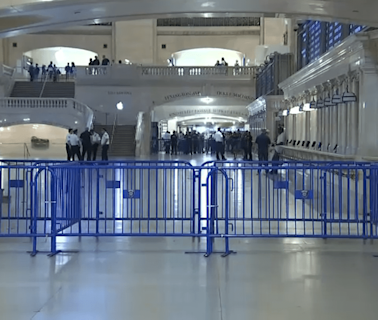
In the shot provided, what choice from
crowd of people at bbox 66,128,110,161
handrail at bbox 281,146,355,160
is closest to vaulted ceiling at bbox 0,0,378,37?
handrail at bbox 281,146,355,160

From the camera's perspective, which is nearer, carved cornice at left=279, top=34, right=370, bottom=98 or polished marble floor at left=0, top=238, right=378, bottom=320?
polished marble floor at left=0, top=238, right=378, bottom=320

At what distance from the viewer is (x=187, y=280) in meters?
5.45

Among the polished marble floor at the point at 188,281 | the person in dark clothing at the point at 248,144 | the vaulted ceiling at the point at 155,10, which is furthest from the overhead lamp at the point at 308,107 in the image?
the polished marble floor at the point at 188,281

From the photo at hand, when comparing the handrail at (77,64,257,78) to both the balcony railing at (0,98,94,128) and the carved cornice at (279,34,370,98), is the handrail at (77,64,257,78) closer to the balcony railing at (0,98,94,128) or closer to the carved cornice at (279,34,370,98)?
the balcony railing at (0,98,94,128)

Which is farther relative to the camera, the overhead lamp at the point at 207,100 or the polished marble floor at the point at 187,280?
the overhead lamp at the point at 207,100

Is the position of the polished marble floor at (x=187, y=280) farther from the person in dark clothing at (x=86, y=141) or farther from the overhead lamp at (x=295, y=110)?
the person in dark clothing at (x=86, y=141)

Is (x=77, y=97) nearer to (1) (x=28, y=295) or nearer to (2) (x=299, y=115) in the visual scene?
(2) (x=299, y=115)

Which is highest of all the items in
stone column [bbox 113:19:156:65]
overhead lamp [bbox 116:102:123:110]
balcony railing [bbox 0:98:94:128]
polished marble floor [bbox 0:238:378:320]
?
stone column [bbox 113:19:156:65]

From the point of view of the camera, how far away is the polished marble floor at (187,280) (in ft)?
14.9

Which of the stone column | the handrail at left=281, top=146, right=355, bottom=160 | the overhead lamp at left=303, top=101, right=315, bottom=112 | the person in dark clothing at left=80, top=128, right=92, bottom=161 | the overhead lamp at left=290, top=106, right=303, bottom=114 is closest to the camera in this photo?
the handrail at left=281, top=146, right=355, bottom=160

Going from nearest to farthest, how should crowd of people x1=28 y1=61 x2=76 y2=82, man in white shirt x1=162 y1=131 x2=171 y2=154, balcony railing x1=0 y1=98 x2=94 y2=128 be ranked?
1. balcony railing x1=0 y1=98 x2=94 y2=128
2. man in white shirt x1=162 y1=131 x2=171 y2=154
3. crowd of people x1=28 y1=61 x2=76 y2=82

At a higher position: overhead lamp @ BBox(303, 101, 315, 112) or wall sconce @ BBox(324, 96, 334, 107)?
overhead lamp @ BBox(303, 101, 315, 112)

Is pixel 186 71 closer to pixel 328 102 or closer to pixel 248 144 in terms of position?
pixel 248 144

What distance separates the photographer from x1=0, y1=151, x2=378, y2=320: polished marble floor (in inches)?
179
